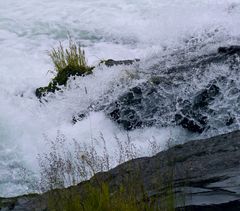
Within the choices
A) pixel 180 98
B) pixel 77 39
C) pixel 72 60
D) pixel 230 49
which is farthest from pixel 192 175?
pixel 77 39

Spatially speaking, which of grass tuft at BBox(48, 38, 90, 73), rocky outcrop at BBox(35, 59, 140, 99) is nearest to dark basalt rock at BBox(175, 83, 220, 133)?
rocky outcrop at BBox(35, 59, 140, 99)

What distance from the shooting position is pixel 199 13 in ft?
36.2

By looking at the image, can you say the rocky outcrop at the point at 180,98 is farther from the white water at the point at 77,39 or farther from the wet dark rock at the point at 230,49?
the white water at the point at 77,39

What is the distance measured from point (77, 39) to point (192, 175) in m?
6.93

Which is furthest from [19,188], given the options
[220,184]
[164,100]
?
[220,184]

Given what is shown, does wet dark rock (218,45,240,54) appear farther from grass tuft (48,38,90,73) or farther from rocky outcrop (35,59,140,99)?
grass tuft (48,38,90,73)

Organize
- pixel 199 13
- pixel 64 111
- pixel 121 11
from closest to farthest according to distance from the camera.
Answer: pixel 64 111 < pixel 199 13 < pixel 121 11

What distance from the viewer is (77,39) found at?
434 inches

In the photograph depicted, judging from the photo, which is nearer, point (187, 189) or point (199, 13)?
point (187, 189)

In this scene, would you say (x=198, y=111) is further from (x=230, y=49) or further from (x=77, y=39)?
(x=77, y=39)

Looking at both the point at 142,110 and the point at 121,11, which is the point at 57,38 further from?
the point at 142,110

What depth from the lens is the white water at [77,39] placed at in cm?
685

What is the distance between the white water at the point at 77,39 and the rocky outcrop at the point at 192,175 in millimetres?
1172

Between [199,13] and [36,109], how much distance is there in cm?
457
